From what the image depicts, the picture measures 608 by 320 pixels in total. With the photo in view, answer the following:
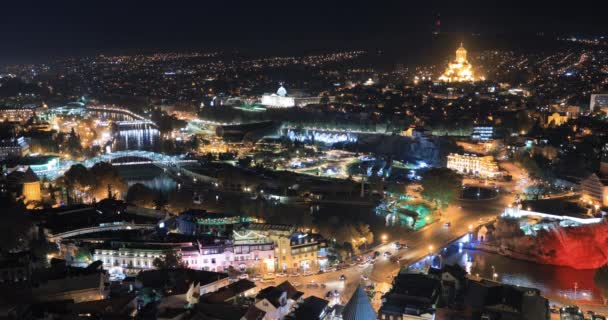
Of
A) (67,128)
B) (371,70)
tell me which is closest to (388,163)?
(67,128)

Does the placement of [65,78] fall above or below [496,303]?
above

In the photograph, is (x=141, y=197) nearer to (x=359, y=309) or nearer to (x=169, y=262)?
(x=169, y=262)

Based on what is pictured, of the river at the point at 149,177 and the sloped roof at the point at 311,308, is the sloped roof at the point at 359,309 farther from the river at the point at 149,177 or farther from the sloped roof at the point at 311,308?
the river at the point at 149,177

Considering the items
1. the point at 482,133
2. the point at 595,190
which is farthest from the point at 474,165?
the point at 595,190

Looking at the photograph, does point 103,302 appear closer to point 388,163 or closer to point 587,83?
point 388,163

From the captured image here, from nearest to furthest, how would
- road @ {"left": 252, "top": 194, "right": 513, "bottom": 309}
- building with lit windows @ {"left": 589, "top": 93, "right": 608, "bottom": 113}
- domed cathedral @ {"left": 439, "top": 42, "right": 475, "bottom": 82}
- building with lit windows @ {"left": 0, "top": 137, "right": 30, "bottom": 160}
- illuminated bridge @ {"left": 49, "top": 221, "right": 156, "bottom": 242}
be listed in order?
road @ {"left": 252, "top": 194, "right": 513, "bottom": 309}, illuminated bridge @ {"left": 49, "top": 221, "right": 156, "bottom": 242}, building with lit windows @ {"left": 0, "top": 137, "right": 30, "bottom": 160}, building with lit windows @ {"left": 589, "top": 93, "right": 608, "bottom": 113}, domed cathedral @ {"left": 439, "top": 42, "right": 475, "bottom": 82}

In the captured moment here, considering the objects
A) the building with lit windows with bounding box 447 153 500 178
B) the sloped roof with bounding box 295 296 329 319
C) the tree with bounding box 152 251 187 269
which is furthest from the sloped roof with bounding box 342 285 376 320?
the building with lit windows with bounding box 447 153 500 178

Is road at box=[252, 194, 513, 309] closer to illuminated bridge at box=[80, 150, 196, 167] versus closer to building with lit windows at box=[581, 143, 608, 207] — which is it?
building with lit windows at box=[581, 143, 608, 207]
